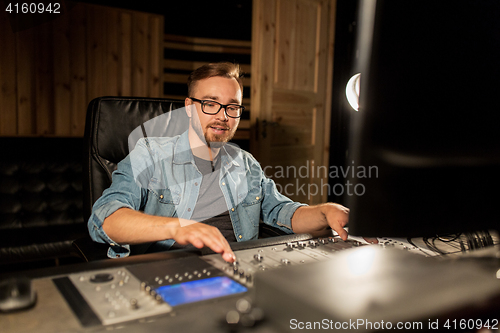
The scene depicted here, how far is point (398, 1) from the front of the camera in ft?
1.59

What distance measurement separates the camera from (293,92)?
3504 millimetres

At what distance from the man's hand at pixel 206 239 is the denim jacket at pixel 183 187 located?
394 millimetres

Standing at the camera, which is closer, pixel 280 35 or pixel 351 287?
pixel 351 287

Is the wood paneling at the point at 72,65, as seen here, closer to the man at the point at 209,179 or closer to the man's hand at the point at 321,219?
the man at the point at 209,179

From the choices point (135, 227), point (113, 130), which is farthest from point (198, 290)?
point (113, 130)

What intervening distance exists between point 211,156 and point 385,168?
1.11 metres

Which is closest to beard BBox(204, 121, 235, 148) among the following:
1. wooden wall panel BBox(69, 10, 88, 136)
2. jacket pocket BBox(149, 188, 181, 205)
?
jacket pocket BBox(149, 188, 181, 205)

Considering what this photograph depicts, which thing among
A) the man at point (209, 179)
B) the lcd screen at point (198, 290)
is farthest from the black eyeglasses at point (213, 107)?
the lcd screen at point (198, 290)

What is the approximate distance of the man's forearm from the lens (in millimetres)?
885

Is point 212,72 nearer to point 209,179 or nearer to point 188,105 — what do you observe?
point 188,105

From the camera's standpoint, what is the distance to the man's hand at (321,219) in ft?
3.35

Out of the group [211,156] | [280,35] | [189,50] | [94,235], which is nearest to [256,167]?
[211,156]

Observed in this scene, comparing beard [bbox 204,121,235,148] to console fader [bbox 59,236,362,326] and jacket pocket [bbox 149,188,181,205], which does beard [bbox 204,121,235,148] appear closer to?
jacket pocket [bbox 149,188,181,205]

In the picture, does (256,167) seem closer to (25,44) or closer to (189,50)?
(25,44)
